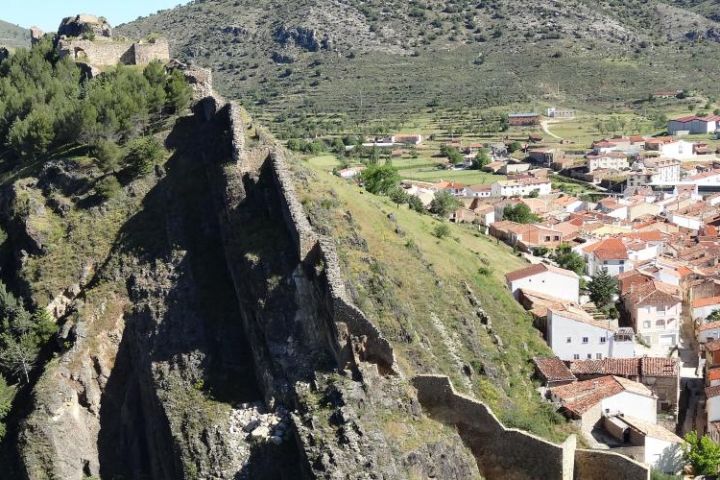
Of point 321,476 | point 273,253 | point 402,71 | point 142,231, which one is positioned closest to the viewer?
point 321,476

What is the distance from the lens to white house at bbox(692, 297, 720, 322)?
141ft

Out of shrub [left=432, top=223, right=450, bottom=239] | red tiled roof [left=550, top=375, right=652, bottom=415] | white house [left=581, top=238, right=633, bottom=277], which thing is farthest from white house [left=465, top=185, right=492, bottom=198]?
red tiled roof [left=550, top=375, right=652, bottom=415]

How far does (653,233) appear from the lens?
181 ft

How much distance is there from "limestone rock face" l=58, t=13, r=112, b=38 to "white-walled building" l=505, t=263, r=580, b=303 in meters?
33.4

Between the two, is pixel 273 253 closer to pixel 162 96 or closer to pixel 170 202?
pixel 170 202

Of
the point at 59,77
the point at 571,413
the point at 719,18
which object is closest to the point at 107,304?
the point at 571,413

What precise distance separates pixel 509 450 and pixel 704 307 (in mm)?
24889

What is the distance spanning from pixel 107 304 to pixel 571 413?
1754 cm

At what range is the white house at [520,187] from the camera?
75500 millimetres

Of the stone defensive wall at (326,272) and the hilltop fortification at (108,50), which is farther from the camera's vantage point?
the hilltop fortification at (108,50)

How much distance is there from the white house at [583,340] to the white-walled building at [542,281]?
4684mm

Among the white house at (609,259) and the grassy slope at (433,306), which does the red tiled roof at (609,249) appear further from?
the grassy slope at (433,306)

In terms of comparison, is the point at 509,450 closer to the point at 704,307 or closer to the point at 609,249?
the point at 704,307

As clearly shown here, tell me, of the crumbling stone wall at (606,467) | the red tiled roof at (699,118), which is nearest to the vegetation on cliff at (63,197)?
the crumbling stone wall at (606,467)
